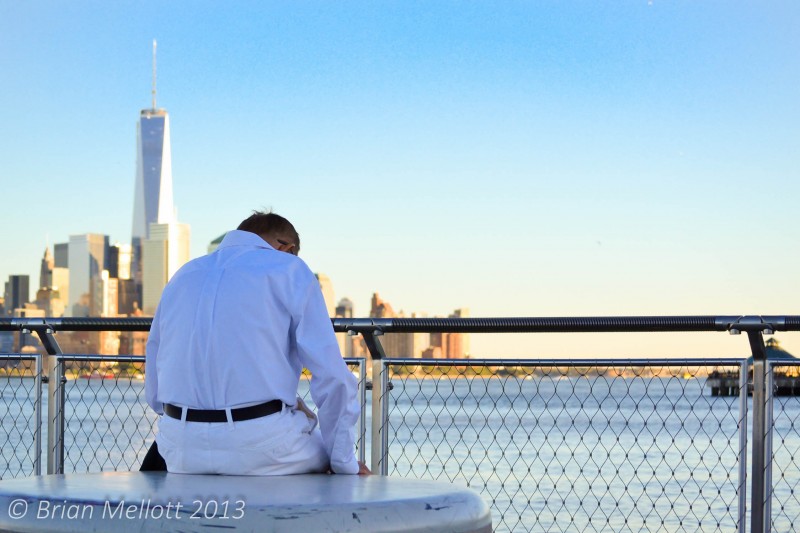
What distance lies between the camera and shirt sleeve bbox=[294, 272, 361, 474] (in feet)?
10.9

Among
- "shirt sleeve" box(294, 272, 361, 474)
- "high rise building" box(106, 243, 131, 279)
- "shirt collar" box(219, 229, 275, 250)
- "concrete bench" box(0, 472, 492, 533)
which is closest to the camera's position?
"concrete bench" box(0, 472, 492, 533)

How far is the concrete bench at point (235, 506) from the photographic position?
2.60 metres

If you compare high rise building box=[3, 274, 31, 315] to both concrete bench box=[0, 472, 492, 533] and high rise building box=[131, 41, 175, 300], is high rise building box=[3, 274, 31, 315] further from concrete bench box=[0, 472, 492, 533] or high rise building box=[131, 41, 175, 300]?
concrete bench box=[0, 472, 492, 533]

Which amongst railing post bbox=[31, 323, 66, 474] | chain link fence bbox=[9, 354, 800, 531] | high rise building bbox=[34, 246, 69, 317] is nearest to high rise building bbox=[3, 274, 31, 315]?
high rise building bbox=[34, 246, 69, 317]

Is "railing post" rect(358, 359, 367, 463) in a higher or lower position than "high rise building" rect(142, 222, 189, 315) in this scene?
lower

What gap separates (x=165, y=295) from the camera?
3508mm

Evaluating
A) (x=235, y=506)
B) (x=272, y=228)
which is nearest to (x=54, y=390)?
(x=272, y=228)

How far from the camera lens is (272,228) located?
145 inches

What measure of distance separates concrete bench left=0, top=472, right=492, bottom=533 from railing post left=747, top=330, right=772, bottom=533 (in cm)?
257

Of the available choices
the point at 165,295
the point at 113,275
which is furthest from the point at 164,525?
the point at 113,275

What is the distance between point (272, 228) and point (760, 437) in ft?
8.96

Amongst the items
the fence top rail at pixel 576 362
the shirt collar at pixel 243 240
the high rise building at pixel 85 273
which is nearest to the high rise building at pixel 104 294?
the high rise building at pixel 85 273

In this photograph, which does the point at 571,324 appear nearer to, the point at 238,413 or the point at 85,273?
the point at 238,413

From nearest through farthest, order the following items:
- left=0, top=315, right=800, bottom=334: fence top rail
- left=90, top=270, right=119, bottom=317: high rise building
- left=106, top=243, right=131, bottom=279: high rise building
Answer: left=0, top=315, right=800, bottom=334: fence top rail < left=90, top=270, right=119, bottom=317: high rise building < left=106, top=243, right=131, bottom=279: high rise building
